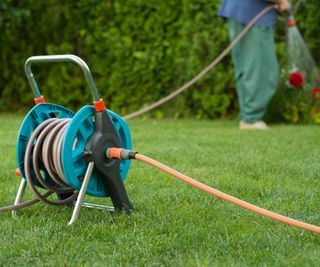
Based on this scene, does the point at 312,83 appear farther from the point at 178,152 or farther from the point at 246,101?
the point at 178,152

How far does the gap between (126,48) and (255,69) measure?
246 centimetres

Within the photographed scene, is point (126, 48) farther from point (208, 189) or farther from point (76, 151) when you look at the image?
point (208, 189)

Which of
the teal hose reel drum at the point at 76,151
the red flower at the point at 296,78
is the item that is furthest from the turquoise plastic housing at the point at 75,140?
the red flower at the point at 296,78

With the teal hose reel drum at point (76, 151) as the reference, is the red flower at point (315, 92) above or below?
Result: below

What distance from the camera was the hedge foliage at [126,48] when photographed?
803 cm

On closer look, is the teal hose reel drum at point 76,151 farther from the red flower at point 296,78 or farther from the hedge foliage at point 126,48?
the hedge foliage at point 126,48

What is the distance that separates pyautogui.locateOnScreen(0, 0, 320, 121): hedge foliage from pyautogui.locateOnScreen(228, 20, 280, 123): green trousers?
2.55 ft

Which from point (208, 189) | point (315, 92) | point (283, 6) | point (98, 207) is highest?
point (283, 6)

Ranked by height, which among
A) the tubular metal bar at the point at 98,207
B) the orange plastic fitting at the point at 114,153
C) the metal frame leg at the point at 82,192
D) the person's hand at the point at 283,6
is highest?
the person's hand at the point at 283,6

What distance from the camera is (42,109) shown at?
312 centimetres

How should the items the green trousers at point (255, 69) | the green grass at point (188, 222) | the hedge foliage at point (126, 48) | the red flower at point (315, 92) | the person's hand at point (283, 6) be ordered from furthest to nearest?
the hedge foliage at point (126, 48) < the red flower at point (315, 92) < the green trousers at point (255, 69) < the person's hand at point (283, 6) < the green grass at point (188, 222)

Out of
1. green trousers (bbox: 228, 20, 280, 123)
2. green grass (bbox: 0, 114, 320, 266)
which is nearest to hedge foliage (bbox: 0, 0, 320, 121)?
green trousers (bbox: 228, 20, 280, 123)

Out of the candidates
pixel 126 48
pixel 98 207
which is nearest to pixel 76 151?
pixel 98 207

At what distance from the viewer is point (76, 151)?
283cm
